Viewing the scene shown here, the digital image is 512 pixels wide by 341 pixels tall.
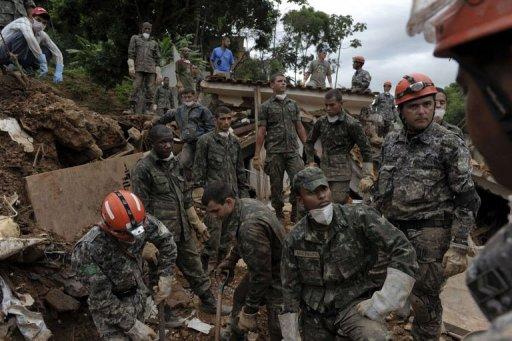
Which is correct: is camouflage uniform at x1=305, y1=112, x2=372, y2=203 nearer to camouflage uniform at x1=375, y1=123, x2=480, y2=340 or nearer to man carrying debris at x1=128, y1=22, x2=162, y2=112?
camouflage uniform at x1=375, y1=123, x2=480, y2=340

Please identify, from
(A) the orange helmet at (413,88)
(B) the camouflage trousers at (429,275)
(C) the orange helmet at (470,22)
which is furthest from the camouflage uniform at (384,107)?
(C) the orange helmet at (470,22)

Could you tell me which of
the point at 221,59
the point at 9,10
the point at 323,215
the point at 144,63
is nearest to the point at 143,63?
the point at 144,63

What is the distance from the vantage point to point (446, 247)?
3588mm

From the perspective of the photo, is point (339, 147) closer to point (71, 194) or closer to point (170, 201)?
point (170, 201)

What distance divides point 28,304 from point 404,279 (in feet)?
12.4

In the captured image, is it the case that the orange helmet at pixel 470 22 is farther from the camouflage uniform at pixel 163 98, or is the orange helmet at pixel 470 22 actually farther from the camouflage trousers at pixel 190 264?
the camouflage uniform at pixel 163 98

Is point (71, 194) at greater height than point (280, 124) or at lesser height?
lesser

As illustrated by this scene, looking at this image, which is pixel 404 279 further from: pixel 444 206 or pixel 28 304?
pixel 28 304

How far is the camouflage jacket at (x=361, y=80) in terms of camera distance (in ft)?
37.0

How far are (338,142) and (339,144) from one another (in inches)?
1.3

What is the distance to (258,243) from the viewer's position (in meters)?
3.42

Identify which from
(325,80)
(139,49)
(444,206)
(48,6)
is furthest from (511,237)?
(48,6)

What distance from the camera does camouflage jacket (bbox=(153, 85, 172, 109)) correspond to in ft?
36.0

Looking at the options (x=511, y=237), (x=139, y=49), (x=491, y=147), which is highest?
(x=139, y=49)
